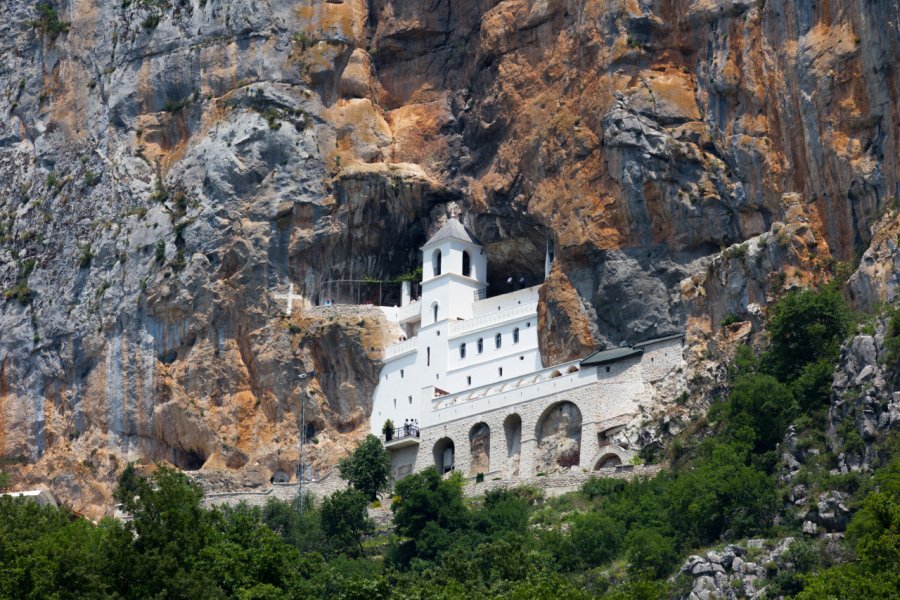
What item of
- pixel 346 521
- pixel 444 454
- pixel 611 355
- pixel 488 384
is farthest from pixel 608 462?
pixel 346 521

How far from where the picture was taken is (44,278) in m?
105

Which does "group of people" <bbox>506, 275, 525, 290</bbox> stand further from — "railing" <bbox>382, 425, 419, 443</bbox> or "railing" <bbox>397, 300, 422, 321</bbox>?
"railing" <bbox>382, 425, 419, 443</bbox>

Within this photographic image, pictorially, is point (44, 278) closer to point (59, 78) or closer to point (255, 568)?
point (59, 78)

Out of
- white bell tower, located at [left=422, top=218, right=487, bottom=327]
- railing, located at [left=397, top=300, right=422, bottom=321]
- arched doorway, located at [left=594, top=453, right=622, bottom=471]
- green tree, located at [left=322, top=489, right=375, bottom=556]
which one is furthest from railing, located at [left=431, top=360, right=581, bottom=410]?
green tree, located at [left=322, top=489, right=375, bottom=556]

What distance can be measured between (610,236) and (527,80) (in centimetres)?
1084

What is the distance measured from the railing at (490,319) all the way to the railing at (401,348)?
2.07m

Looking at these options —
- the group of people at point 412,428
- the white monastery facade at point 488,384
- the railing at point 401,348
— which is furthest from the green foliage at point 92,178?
the group of people at point 412,428

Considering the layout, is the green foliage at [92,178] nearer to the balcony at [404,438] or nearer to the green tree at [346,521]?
the balcony at [404,438]

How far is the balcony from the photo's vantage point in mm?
92500

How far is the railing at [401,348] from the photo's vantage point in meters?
96.0

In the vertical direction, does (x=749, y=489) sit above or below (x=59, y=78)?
below

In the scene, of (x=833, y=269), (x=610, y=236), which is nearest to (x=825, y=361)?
(x=833, y=269)

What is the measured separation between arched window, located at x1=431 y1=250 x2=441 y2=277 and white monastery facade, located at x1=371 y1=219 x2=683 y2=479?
81mm

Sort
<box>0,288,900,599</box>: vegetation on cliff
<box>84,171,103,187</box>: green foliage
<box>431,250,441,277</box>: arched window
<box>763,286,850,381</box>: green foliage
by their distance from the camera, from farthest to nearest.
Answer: <box>84,171,103,187</box>: green foliage, <box>431,250,441,277</box>: arched window, <box>763,286,850,381</box>: green foliage, <box>0,288,900,599</box>: vegetation on cliff
